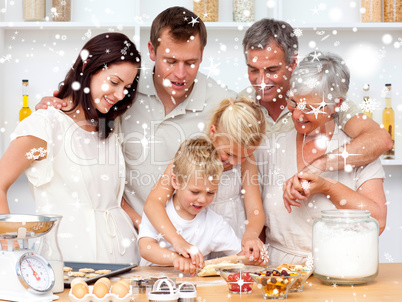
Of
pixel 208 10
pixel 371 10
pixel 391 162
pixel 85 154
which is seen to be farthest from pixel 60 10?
pixel 391 162

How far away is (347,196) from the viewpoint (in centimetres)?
165

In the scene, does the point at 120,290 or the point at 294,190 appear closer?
the point at 120,290

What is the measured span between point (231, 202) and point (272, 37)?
0.59 metres

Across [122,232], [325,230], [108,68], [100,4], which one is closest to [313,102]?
[325,230]

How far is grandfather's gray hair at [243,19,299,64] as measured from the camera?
1.97 metres

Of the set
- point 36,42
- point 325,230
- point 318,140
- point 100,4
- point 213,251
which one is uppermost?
point 100,4

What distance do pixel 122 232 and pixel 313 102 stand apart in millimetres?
780

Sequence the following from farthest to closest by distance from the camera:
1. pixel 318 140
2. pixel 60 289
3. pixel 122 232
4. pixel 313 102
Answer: pixel 122 232
pixel 318 140
pixel 313 102
pixel 60 289

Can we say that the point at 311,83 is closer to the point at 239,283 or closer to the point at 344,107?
the point at 344,107

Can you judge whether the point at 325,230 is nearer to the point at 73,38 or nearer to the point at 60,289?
the point at 60,289

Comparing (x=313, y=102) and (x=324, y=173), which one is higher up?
(x=313, y=102)

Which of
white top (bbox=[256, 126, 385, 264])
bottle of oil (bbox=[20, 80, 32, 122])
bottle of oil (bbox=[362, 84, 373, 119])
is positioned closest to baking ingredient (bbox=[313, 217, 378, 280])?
white top (bbox=[256, 126, 385, 264])

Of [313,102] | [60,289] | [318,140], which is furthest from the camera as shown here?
[318,140]

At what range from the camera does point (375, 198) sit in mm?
1718
